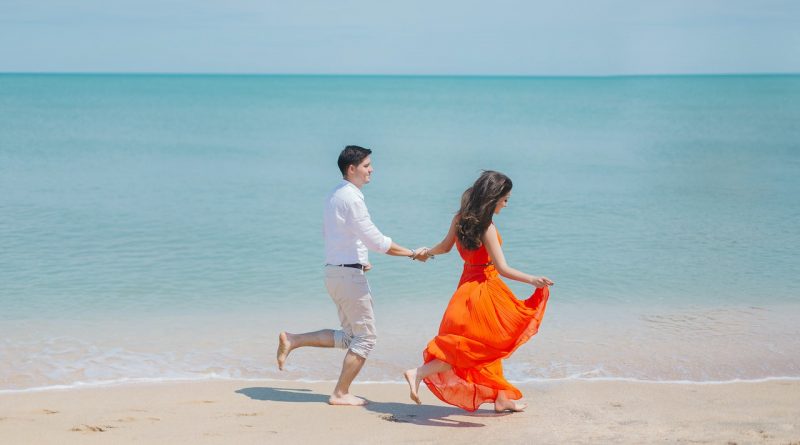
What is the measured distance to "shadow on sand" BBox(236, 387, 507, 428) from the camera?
5.40 m

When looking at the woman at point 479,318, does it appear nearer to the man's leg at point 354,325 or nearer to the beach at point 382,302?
the beach at point 382,302

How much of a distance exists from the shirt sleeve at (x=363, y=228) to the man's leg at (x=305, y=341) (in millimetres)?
705

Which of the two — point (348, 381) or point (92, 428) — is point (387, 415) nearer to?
point (348, 381)

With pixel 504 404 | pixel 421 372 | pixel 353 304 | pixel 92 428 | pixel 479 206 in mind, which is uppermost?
pixel 479 206

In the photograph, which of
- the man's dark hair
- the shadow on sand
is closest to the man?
the man's dark hair

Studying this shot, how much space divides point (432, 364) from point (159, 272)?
560 cm

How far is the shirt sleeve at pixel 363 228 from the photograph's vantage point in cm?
547

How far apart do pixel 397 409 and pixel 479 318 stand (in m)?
0.89

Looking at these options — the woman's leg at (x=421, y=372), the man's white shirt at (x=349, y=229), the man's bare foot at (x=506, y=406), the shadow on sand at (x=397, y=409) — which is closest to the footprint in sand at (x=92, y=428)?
the shadow on sand at (x=397, y=409)

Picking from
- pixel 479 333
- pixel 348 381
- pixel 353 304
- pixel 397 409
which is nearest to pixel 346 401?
pixel 348 381

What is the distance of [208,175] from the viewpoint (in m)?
20.5

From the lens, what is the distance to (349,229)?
5.55 m

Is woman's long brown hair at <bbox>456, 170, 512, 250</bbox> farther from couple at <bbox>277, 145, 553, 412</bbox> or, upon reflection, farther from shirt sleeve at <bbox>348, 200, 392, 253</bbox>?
shirt sleeve at <bbox>348, 200, 392, 253</bbox>

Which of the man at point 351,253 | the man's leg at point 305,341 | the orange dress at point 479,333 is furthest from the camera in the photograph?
the man's leg at point 305,341
